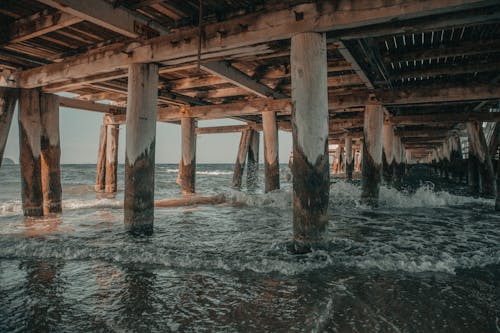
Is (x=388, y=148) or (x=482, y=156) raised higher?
(x=388, y=148)

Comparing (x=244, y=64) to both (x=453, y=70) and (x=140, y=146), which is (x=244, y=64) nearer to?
(x=140, y=146)

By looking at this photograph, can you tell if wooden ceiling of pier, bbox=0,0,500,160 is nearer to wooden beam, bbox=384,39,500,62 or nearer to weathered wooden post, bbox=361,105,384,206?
wooden beam, bbox=384,39,500,62

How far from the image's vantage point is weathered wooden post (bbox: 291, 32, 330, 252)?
4.06 meters

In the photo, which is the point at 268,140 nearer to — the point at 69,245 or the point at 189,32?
the point at 189,32

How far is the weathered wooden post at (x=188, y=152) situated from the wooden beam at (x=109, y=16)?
5.85 meters

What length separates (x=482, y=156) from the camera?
11719mm

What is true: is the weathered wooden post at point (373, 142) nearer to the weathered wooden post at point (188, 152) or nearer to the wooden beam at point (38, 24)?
the weathered wooden post at point (188, 152)

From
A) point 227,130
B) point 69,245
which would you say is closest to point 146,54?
point 69,245

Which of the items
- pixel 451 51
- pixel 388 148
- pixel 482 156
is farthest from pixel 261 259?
pixel 482 156

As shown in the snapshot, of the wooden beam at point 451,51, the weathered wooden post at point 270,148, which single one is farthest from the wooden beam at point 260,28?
the weathered wooden post at point 270,148

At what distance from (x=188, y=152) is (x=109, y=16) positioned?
274 inches

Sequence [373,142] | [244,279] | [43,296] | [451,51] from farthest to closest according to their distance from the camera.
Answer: [373,142] < [451,51] < [244,279] < [43,296]

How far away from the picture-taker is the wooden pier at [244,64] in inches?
161

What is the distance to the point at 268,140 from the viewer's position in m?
9.77
